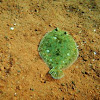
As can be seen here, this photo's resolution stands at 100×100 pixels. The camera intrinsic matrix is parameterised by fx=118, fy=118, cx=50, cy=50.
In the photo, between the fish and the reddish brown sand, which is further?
the fish

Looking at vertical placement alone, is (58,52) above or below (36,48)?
above

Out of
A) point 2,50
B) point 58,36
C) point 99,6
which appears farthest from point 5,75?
point 99,6

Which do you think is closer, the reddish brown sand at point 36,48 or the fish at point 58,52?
the reddish brown sand at point 36,48

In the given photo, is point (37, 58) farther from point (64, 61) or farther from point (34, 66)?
point (64, 61)

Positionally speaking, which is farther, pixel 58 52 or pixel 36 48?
pixel 36 48
